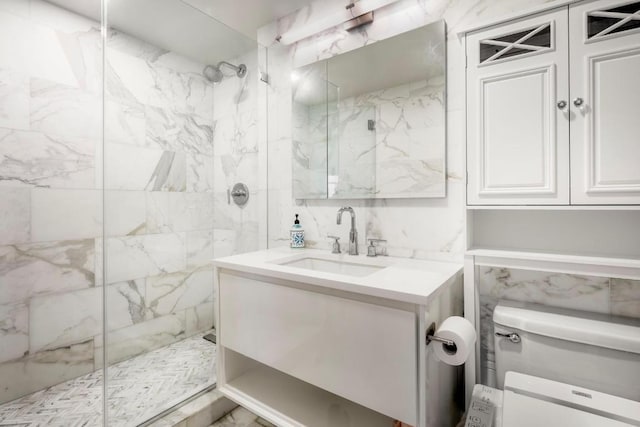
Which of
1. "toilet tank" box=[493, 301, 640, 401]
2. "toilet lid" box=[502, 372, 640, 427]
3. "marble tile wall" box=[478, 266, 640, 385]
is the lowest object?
"toilet lid" box=[502, 372, 640, 427]

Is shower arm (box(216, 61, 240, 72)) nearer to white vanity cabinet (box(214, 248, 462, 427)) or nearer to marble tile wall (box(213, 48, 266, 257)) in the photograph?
marble tile wall (box(213, 48, 266, 257))

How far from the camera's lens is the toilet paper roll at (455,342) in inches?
38.3

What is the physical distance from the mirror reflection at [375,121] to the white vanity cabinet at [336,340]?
42 cm

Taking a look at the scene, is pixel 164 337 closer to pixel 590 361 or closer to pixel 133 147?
pixel 133 147

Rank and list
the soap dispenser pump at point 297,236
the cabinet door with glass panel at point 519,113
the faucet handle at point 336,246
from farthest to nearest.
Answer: the soap dispenser pump at point 297,236 → the faucet handle at point 336,246 → the cabinet door with glass panel at point 519,113

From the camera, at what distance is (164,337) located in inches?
70.8

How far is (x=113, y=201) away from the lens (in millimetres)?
1517

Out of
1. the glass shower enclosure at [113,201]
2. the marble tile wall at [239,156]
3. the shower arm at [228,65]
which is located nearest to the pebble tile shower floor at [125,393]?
the glass shower enclosure at [113,201]

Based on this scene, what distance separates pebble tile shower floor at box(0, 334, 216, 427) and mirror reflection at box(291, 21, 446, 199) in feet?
3.81

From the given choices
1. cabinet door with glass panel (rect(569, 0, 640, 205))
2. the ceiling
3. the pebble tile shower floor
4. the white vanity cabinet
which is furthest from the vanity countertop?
the ceiling

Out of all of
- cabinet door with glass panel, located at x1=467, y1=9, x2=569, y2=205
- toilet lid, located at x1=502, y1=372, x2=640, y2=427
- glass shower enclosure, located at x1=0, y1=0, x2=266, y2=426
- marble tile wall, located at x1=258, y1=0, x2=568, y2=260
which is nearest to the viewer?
toilet lid, located at x1=502, y1=372, x2=640, y2=427

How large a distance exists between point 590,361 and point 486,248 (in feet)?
1.58

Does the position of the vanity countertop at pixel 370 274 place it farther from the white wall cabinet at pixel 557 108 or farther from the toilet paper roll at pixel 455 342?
the white wall cabinet at pixel 557 108

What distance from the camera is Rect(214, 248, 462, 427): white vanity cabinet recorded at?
994mm
